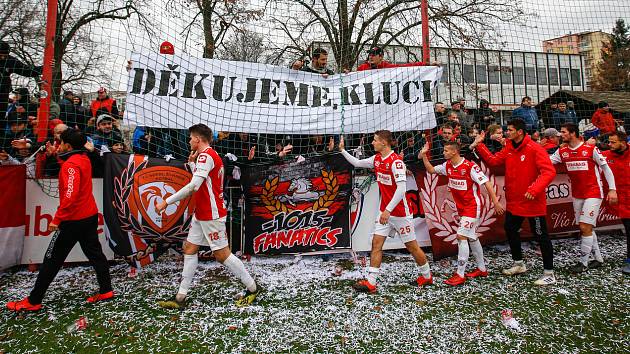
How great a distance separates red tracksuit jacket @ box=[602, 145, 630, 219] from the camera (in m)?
5.45

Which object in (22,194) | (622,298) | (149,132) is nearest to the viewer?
(622,298)

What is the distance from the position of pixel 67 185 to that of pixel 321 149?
3462 mm

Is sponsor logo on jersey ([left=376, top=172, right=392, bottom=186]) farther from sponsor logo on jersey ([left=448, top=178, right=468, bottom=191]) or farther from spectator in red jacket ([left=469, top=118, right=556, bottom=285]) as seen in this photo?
spectator in red jacket ([left=469, top=118, right=556, bottom=285])

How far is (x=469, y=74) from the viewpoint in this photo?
1166cm

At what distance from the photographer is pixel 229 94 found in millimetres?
5559

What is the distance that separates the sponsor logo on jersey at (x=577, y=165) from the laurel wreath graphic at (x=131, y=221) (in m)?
5.58

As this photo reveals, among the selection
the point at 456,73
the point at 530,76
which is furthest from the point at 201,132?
the point at 530,76

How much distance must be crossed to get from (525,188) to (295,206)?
3165mm

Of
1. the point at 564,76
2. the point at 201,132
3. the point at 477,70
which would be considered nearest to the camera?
the point at 201,132

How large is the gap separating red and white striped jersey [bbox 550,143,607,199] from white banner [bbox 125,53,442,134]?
2051mm

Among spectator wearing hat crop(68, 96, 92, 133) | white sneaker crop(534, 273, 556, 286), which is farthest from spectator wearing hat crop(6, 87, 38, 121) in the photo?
white sneaker crop(534, 273, 556, 286)

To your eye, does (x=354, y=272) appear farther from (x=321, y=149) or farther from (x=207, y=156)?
(x=207, y=156)

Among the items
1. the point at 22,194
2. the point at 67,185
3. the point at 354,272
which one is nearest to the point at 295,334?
the point at 354,272

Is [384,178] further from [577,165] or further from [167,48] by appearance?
[167,48]
